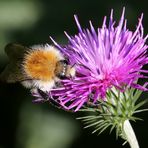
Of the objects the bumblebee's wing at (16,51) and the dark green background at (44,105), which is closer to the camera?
the bumblebee's wing at (16,51)

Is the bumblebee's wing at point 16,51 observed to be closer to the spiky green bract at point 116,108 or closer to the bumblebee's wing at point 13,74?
the bumblebee's wing at point 13,74

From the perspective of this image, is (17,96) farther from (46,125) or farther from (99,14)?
(99,14)

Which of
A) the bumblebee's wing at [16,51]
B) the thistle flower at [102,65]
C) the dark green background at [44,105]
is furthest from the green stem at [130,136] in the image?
the dark green background at [44,105]

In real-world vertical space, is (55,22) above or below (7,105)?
above

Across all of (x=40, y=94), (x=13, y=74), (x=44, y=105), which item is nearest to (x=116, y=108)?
(x=40, y=94)

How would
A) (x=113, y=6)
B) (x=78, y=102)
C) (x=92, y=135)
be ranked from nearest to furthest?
(x=78, y=102) < (x=92, y=135) < (x=113, y=6)

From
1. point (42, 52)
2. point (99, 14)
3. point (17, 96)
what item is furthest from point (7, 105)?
point (42, 52)
